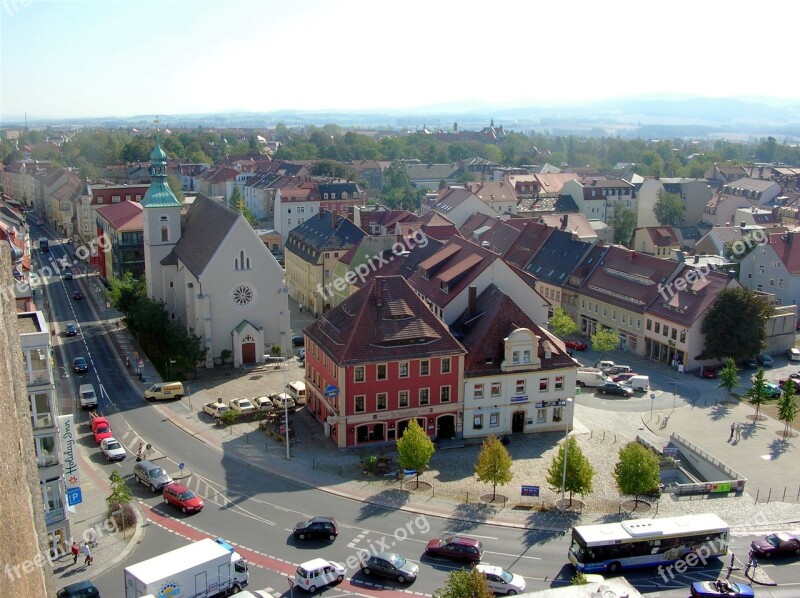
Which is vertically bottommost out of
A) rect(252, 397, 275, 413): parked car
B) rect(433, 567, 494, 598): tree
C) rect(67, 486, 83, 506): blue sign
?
rect(252, 397, 275, 413): parked car

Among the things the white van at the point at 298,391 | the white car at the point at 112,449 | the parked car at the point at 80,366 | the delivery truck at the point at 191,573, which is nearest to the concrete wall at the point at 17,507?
the delivery truck at the point at 191,573

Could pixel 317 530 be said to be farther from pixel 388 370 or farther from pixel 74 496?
Result: pixel 388 370

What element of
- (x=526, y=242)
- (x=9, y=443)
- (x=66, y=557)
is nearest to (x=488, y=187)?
(x=526, y=242)

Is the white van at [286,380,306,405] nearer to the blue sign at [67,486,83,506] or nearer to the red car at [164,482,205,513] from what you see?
the red car at [164,482,205,513]

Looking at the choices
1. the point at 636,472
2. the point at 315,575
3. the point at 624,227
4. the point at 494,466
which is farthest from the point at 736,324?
the point at 624,227

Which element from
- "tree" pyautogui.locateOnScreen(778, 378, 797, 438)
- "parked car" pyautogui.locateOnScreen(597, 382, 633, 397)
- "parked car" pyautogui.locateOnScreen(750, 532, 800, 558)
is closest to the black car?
"parked car" pyautogui.locateOnScreen(750, 532, 800, 558)

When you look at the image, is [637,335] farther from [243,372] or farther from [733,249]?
[243,372]
